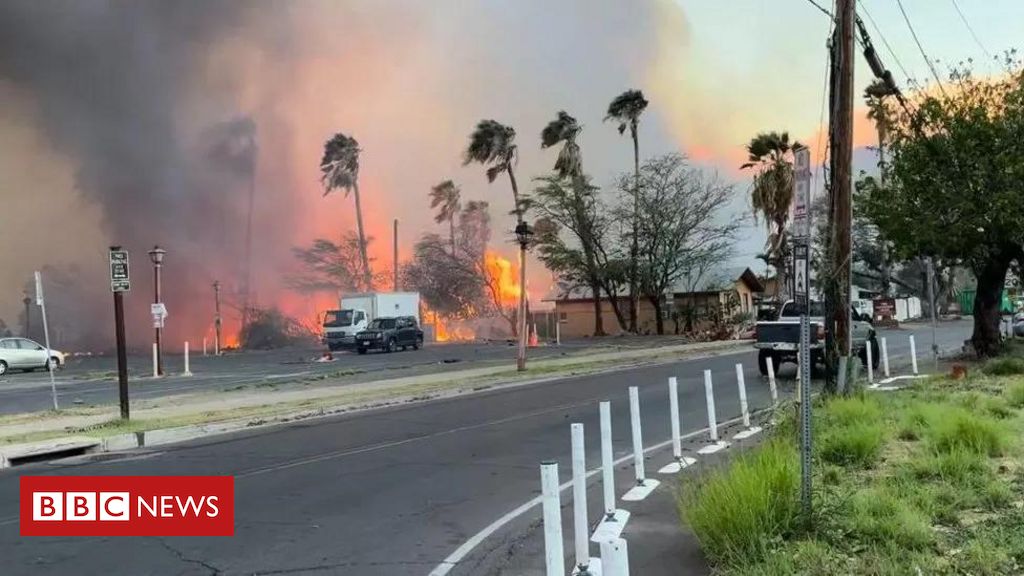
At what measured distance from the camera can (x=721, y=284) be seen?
50.2 metres

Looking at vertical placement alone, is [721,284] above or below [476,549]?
above

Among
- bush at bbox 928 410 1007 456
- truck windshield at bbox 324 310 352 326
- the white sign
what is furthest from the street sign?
truck windshield at bbox 324 310 352 326

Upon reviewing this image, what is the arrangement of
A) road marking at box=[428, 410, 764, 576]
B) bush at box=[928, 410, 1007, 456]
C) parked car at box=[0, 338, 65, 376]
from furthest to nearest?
parked car at box=[0, 338, 65, 376] → bush at box=[928, 410, 1007, 456] → road marking at box=[428, 410, 764, 576]

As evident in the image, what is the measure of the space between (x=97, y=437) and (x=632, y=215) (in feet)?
118

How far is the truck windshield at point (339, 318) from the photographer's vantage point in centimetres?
4084

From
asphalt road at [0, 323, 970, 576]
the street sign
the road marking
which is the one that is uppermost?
the street sign

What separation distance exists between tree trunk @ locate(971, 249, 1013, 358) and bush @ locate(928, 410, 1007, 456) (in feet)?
41.5

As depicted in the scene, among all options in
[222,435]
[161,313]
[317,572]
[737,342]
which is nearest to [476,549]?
[317,572]

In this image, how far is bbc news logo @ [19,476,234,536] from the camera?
6.60 metres

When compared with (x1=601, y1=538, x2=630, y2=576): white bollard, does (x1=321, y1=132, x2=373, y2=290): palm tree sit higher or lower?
higher

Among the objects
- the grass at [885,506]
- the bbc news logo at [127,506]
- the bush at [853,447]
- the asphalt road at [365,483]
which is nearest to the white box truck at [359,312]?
the asphalt road at [365,483]

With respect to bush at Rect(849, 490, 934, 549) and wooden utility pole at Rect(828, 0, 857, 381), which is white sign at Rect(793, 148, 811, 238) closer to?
bush at Rect(849, 490, 934, 549)

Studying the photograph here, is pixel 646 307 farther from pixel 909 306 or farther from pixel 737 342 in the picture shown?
pixel 909 306

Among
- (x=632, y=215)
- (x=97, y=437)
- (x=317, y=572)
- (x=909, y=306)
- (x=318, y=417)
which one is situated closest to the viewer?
(x=317, y=572)
